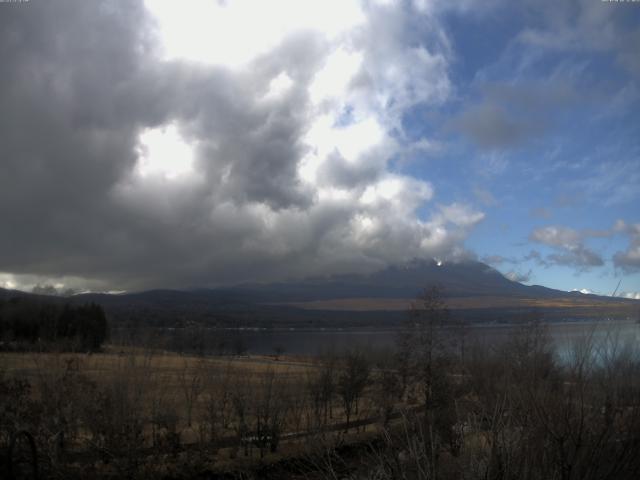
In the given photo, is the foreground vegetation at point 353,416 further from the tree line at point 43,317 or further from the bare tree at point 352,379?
the tree line at point 43,317

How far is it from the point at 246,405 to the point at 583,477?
2082 cm

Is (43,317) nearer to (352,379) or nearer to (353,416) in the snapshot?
(353,416)

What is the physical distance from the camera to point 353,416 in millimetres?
38156

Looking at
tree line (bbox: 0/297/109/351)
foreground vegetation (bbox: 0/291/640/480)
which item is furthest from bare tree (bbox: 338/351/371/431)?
tree line (bbox: 0/297/109/351)

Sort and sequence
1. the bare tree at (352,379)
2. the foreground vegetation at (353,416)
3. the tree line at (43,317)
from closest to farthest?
the foreground vegetation at (353,416) → the bare tree at (352,379) → the tree line at (43,317)

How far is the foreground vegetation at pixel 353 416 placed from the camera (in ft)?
23.8

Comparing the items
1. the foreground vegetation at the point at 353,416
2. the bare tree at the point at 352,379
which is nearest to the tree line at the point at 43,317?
the bare tree at the point at 352,379

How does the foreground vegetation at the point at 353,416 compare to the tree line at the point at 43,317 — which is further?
the tree line at the point at 43,317

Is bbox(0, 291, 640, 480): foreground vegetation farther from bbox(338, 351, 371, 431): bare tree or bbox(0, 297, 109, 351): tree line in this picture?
bbox(0, 297, 109, 351): tree line

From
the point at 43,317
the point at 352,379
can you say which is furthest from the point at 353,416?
the point at 43,317

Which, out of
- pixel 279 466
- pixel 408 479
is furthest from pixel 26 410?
pixel 408 479

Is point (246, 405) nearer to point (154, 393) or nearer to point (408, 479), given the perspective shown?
point (154, 393)

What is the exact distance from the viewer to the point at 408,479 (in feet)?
23.4

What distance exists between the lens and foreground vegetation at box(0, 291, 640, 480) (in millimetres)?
7262
